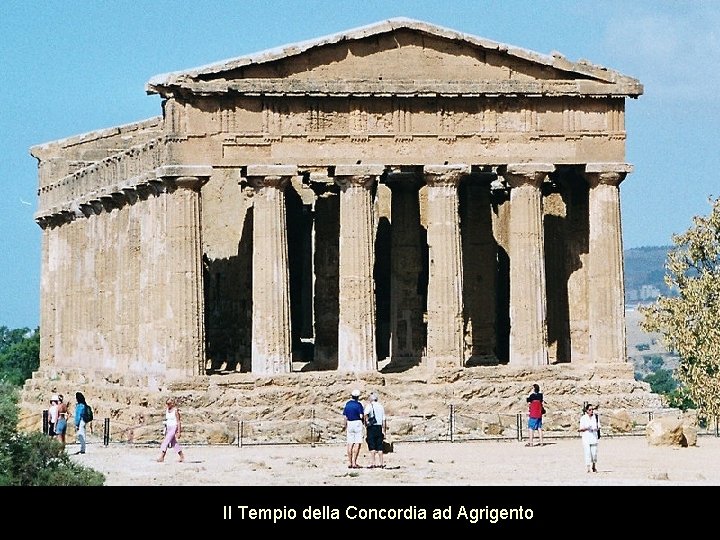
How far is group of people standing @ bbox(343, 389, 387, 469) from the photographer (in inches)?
1914

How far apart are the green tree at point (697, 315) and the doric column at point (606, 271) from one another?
6.59 meters

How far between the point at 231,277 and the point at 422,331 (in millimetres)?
8383

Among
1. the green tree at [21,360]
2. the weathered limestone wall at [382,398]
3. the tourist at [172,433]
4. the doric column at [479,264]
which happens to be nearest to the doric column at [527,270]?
the weathered limestone wall at [382,398]

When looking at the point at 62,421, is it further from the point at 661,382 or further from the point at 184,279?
the point at 661,382

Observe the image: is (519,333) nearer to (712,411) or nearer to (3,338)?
(712,411)

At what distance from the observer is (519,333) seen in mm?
61938

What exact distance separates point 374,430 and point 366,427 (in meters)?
0.27

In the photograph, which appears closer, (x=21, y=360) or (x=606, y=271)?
(x=606, y=271)

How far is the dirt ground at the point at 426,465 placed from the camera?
46.2m

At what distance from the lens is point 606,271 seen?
6256cm

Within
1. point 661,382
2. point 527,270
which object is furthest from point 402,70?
point 661,382

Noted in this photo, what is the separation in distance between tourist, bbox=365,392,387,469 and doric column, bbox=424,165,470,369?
12038 mm

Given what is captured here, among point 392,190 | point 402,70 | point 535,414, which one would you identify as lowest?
point 535,414
